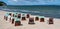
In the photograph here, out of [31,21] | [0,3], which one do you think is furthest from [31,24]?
[0,3]

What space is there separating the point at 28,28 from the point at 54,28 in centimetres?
198

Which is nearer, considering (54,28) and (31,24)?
(54,28)

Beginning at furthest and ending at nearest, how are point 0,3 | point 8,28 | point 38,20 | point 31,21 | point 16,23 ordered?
point 0,3, point 38,20, point 31,21, point 16,23, point 8,28

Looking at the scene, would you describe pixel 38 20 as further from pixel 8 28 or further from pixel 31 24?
pixel 8 28

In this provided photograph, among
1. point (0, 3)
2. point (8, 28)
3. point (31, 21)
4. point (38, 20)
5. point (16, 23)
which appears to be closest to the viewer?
point (8, 28)

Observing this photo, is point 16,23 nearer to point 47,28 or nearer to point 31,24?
point 31,24

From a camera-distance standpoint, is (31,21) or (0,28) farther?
(31,21)

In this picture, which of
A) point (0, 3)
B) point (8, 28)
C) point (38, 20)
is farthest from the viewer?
point (0, 3)

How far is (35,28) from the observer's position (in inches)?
508

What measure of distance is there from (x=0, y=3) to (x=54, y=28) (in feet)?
288

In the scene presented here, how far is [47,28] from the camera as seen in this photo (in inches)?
509

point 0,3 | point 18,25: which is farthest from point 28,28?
point 0,3

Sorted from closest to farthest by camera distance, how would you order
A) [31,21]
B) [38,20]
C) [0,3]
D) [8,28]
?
[8,28]
[31,21]
[38,20]
[0,3]

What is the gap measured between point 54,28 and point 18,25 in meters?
3.06
